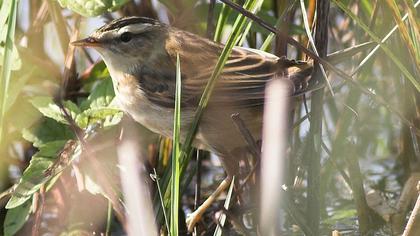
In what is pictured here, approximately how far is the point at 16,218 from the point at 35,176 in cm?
29

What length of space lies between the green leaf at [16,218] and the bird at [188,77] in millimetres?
558

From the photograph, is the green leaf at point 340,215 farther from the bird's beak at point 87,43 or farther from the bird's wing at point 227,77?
the bird's beak at point 87,43

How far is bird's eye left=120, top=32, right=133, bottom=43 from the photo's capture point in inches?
136

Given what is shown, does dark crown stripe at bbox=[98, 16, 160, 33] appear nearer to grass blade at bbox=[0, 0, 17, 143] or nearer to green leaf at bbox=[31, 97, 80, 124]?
green leaf at bbox=[31, 97, 80, 124]

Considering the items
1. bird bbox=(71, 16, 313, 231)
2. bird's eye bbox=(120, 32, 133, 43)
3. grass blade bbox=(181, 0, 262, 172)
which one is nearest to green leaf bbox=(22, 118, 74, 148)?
bird bbox=(71, 16, 313, 231)

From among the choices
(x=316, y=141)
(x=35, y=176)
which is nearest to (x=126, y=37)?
(x=35, y=176)

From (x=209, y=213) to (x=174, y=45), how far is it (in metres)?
0.83

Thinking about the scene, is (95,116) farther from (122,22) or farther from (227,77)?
(227,77)

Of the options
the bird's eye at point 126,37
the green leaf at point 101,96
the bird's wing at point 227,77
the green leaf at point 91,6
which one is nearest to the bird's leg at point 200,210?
the bird's wing at point 227,77

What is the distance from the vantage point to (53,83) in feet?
13.2

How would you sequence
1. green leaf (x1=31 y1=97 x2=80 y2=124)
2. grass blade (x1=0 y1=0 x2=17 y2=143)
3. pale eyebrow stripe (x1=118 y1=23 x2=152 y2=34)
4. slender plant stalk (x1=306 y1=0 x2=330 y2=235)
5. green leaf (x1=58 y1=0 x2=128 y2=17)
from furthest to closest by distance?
pale eyebrow stripe (x1=118 y1=23 x2=152 y2=34) → green leaf (x1=31 y1=97 x2=80 y2=124) → green leaf (x1=58 y1=0 x2=128 y2=17) → slender plant stalk (x1=306 y1=0 x2=330 y2=235) → grass blade (x1=0 y1=0 x2=17 y2=143)

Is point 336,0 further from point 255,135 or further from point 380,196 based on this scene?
point 380,196

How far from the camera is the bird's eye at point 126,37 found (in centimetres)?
347

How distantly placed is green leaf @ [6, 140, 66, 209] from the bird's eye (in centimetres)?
50
